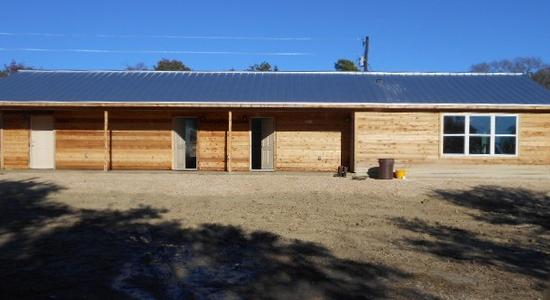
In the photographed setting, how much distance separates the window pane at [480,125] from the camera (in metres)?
18.6

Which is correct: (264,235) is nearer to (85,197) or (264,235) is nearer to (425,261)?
(425,261)

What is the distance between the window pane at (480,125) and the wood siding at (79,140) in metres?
13.0

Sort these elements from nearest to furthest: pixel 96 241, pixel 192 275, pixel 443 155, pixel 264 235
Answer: pixel 192 275 → pixel 96 241 → pixel 264 235 → pixel 443 155

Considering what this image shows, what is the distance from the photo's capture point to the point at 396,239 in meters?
8.70

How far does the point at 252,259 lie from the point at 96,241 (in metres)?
2.59

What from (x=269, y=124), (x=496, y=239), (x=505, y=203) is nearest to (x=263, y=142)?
(x=269, y=124)

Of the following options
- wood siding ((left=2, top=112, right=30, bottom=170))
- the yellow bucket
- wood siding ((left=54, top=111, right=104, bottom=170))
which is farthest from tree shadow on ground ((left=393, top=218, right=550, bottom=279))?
wood siding ((left=2, top=112, right=30, bottom=170))

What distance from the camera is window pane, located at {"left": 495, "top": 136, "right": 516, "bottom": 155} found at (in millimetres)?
18578

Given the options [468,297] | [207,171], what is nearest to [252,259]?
[468,297]

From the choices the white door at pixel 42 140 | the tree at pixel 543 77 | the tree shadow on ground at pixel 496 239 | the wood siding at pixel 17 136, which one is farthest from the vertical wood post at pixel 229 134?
the tree at pixel 543 77

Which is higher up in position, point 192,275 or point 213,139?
point 213,139

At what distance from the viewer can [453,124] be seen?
18750 mm

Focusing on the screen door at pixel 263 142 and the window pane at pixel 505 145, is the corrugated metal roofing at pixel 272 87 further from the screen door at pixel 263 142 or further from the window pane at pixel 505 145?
the window pane at pixel 505 145

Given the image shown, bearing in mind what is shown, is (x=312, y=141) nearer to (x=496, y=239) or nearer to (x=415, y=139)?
(x=415, y=139)
